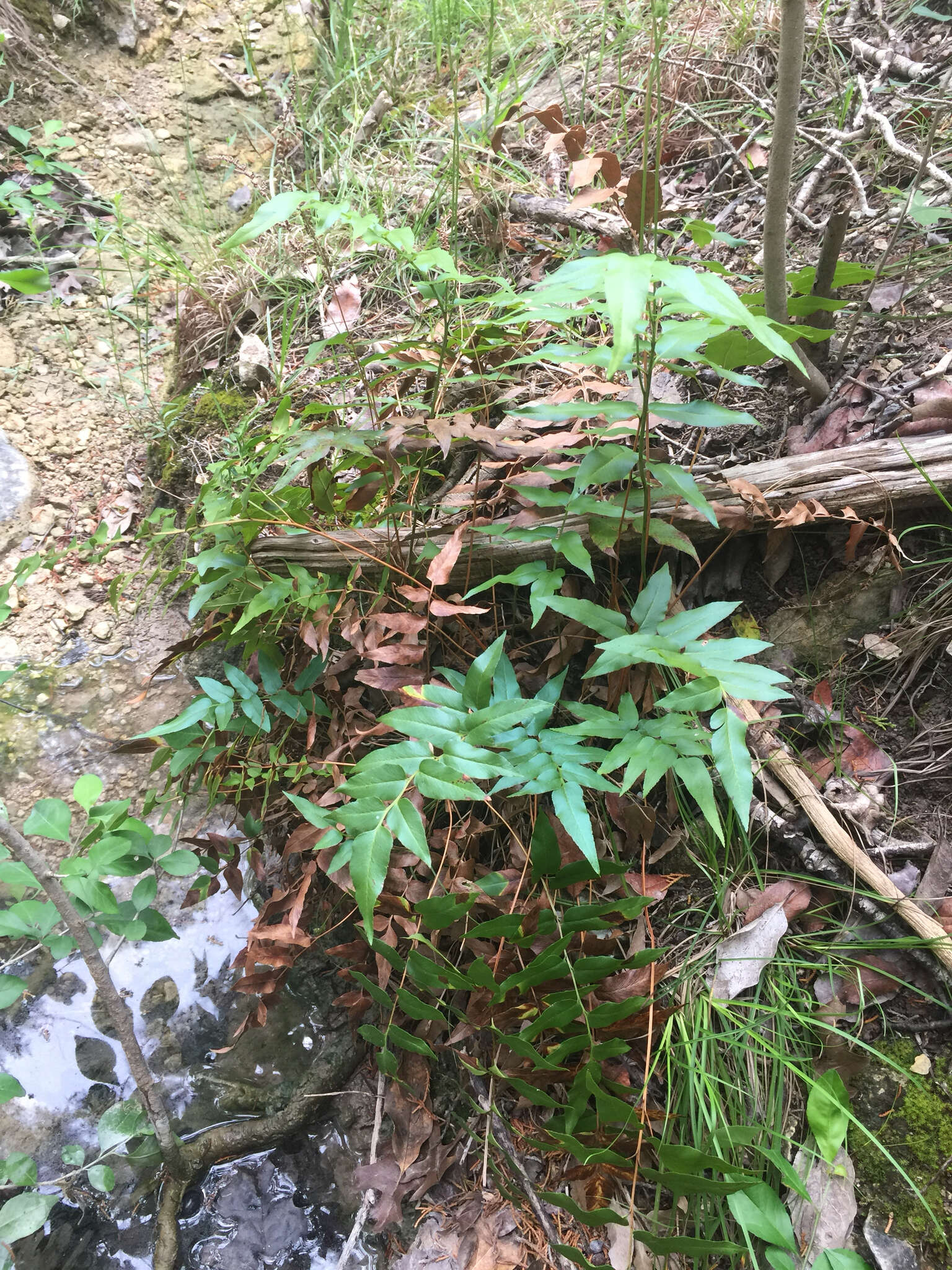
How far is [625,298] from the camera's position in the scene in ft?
2.51

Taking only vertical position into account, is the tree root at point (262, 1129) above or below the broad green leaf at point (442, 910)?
below

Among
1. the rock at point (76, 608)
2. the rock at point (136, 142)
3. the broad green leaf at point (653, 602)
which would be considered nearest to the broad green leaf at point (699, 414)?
the broad green leaf at point (653, 602)

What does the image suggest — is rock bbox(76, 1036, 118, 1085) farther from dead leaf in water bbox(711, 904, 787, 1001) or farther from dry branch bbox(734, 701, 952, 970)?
dry branch bbox(734, 701, 952, 970)

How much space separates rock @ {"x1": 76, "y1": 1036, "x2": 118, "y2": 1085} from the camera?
178cm

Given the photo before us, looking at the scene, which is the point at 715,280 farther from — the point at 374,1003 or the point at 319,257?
the point at 319,257

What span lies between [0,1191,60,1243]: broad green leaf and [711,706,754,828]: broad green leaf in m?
1.49

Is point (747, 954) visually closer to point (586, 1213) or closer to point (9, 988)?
point (586, 1213)

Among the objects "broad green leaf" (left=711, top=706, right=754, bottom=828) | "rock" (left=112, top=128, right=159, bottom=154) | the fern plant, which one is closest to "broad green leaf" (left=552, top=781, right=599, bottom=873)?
the fern plant

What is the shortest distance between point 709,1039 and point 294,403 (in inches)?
86.0

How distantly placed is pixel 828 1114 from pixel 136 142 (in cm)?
460

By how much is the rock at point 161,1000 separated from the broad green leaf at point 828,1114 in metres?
1.51

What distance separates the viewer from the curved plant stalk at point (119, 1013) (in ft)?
4.86

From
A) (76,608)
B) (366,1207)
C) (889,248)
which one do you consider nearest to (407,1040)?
(366,1207)

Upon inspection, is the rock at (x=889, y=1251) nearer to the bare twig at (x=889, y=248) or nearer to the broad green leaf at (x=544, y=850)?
the broad green leaf at (x=544, y=850)
